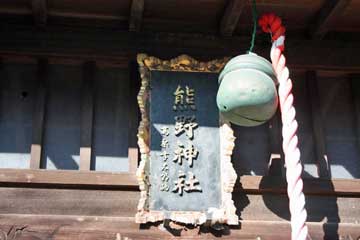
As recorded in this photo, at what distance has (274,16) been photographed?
4.30 m

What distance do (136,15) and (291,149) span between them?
152 centimetres

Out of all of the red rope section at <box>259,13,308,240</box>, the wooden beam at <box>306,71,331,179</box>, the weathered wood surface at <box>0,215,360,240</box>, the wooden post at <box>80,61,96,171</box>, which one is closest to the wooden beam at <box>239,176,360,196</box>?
the wooden beam at <box>306,71,331,179</box>

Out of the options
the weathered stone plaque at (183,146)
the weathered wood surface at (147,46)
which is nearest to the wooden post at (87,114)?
the weathered wood surface at (147,46)

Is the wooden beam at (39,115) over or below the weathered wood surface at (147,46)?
below

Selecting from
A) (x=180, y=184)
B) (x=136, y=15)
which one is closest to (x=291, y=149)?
(x=180, y=184)

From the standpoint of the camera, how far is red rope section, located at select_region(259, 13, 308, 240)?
3666 millimetres

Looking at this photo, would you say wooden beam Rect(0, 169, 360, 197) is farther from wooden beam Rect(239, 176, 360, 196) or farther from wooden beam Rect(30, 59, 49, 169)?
wooden beam Rect(30, 59, 49, 169)

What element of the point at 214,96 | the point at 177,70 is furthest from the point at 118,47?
the point at 214,96

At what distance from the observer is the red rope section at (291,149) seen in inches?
144

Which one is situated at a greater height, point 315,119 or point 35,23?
point 35,23

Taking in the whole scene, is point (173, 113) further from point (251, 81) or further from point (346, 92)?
point (346, 92)

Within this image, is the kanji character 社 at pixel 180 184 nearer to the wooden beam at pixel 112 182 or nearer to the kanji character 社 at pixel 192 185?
the kanji character 社 at pixel 192 185

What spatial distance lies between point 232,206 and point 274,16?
4.37 feet

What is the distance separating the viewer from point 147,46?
4676 millimetres
